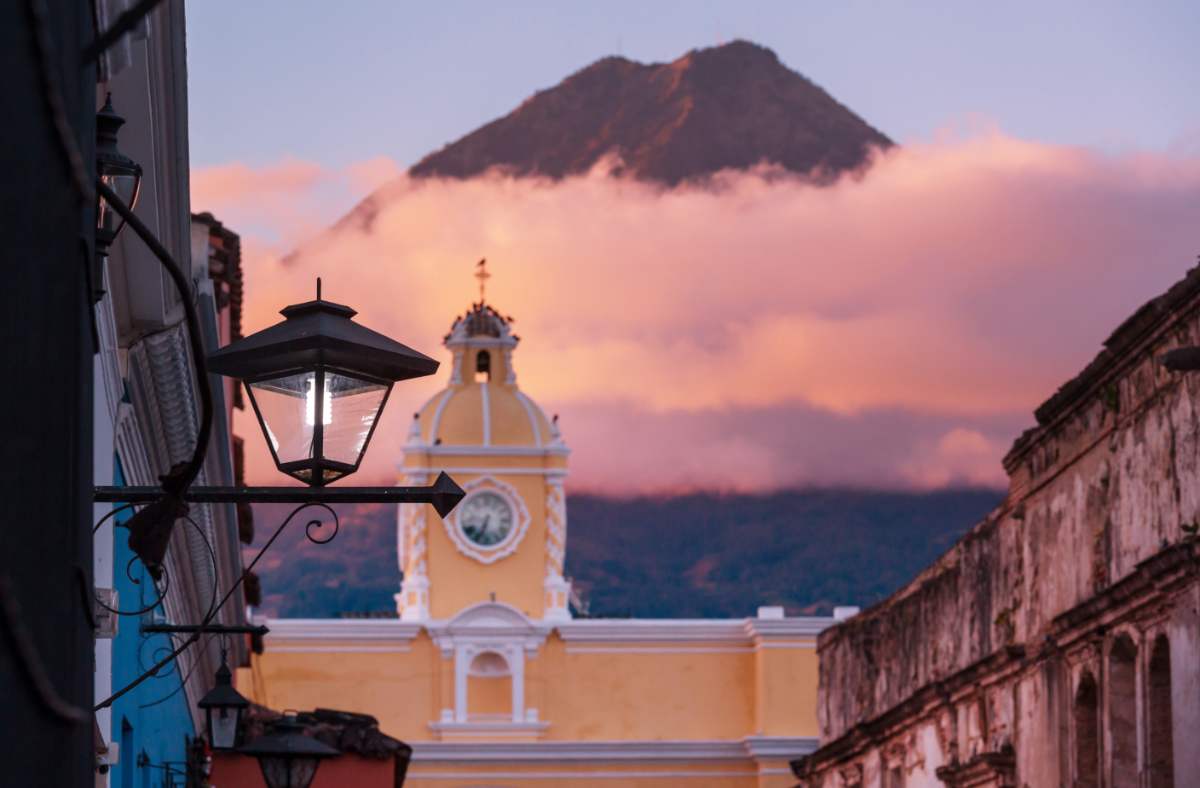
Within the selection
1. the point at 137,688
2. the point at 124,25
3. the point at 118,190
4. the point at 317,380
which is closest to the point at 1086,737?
the point at 137,688

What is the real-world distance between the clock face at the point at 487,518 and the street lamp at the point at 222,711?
134ft

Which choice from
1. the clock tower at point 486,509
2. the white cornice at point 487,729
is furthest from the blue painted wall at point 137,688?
the clock tower at point 486,509

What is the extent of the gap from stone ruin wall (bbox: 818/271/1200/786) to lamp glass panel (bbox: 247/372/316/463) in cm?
630

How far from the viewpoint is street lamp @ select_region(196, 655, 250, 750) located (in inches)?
530

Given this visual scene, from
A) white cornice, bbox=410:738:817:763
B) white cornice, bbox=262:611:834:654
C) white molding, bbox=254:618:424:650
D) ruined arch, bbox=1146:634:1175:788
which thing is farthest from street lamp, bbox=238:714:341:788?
white cornice, bbox=262:611:834:654

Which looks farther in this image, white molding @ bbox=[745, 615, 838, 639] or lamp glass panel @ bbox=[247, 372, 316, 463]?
white molding @ bbox=[745, 615, 838, 639]

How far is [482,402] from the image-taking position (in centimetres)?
5500

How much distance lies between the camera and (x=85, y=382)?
3721 mm

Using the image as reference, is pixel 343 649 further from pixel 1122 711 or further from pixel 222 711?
Answer: pixel 1122 711

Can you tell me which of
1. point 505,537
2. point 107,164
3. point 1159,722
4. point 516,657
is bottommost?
point 1159,722

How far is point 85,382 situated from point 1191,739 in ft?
29.0

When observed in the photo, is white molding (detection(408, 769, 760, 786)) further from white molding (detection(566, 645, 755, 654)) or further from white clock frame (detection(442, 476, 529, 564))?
white clock frame (detection(442, 476, 529, 564))

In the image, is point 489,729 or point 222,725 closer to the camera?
point 222,725

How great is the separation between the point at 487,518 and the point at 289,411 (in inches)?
1931
